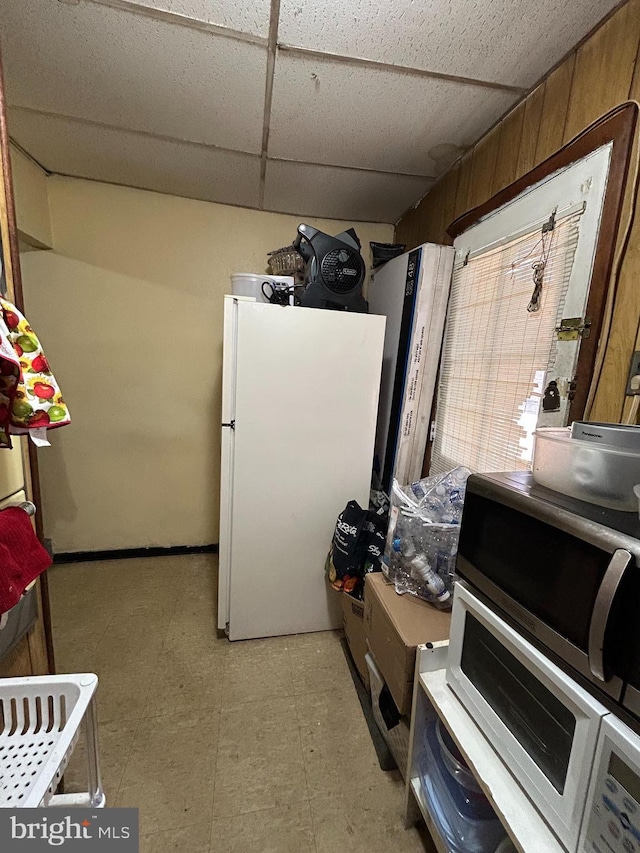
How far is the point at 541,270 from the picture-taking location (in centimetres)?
116

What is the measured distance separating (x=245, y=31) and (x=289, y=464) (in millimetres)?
1519

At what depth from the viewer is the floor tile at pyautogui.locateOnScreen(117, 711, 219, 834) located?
1.09 m

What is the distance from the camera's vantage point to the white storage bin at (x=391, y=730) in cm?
112

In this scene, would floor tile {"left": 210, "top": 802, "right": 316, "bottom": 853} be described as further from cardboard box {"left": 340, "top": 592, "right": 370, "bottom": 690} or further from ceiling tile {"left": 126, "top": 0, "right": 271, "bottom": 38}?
ceiling tile {"left": 126, "top": 0, "right": 271, "bottom": 38}

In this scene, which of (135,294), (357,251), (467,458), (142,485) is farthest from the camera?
(142,485)

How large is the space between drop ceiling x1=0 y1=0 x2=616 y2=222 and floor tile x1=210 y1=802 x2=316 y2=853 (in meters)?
2.36

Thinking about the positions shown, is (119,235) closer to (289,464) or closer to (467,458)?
(289,464)

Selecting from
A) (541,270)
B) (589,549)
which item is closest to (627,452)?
(589,549)

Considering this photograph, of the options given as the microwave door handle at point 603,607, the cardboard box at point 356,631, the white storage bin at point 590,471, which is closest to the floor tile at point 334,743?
the cardboard box at point 356,631

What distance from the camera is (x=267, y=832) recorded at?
1053 mm

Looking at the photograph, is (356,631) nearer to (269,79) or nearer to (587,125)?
(587,125)

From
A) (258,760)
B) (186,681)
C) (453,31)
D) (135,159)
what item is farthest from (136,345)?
(258,760)

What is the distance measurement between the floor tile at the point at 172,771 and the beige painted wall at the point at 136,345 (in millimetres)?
1326
